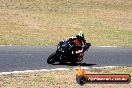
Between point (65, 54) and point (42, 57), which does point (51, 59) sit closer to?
point (65, 54)

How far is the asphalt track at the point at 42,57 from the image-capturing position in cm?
1911

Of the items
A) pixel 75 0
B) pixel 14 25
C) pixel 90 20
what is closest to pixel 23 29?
pixel 14 25

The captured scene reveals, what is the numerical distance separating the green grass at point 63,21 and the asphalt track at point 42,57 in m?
2.92

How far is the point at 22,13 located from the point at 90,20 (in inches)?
248

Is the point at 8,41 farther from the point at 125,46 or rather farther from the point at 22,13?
the point at 22,13

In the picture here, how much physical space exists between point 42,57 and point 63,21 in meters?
17.9

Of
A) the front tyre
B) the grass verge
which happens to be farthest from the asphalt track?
the grass verge

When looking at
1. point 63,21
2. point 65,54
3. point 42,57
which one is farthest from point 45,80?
point 63,21

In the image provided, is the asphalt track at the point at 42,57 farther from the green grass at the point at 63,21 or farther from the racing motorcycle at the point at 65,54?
the green grass at the point at 63,21

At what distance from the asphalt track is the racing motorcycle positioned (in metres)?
0.31

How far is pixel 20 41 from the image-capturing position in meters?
28.6

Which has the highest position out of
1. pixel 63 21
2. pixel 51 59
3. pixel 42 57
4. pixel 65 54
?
pixel 65 54

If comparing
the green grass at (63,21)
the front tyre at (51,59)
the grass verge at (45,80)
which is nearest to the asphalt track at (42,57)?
the front tyre at (51,59)

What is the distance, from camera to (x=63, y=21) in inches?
1559
